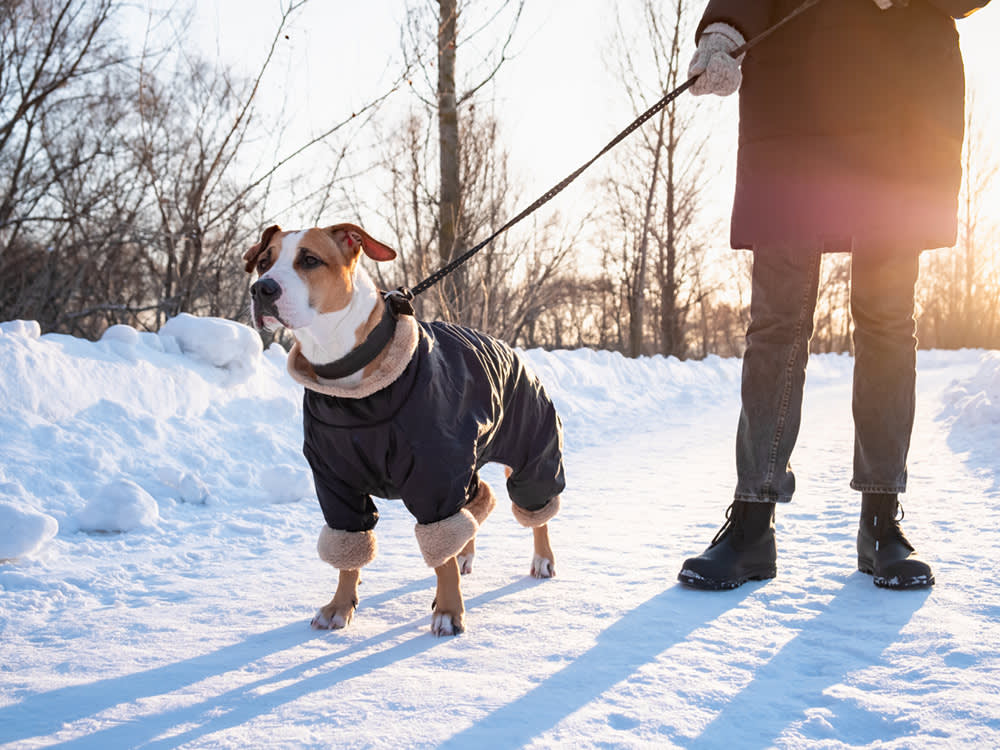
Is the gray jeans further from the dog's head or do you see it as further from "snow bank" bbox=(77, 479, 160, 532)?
"snow bank" bbox=(77, 479, 160, 532)

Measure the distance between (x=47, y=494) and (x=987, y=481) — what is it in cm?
461

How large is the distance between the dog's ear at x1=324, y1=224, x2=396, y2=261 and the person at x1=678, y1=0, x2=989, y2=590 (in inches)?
48.5

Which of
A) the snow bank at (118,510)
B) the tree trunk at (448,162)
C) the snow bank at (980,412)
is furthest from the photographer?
the tree trunk at (448,162)

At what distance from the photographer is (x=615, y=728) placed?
4.91ft

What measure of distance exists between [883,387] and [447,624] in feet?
5.38

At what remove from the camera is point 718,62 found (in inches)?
97.7

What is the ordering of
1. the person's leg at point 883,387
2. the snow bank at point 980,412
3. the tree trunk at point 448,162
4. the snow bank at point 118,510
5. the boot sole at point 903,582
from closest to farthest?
the boot sole at point 903,582, the person's leg at point 883,387, the snow bank at point 118,510, the snow bank at point 980,412, the tree trunk at point 448,162

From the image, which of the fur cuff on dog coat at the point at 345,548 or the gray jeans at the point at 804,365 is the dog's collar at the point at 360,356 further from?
the gray jeans at the point at 804,365

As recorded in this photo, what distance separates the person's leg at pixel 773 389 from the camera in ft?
Answer: 8.30

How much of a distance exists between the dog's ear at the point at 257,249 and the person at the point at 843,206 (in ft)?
5.12

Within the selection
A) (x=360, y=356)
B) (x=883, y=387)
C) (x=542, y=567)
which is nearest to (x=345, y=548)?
(x=360, y=356)

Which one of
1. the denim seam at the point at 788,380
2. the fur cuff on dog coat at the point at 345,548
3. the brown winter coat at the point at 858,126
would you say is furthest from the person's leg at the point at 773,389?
the fur cuff on dog coat at the point at 345,548

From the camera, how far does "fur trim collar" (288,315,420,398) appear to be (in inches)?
84.1

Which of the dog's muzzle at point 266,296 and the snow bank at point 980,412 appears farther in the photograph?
the snow bank at point 980,412
